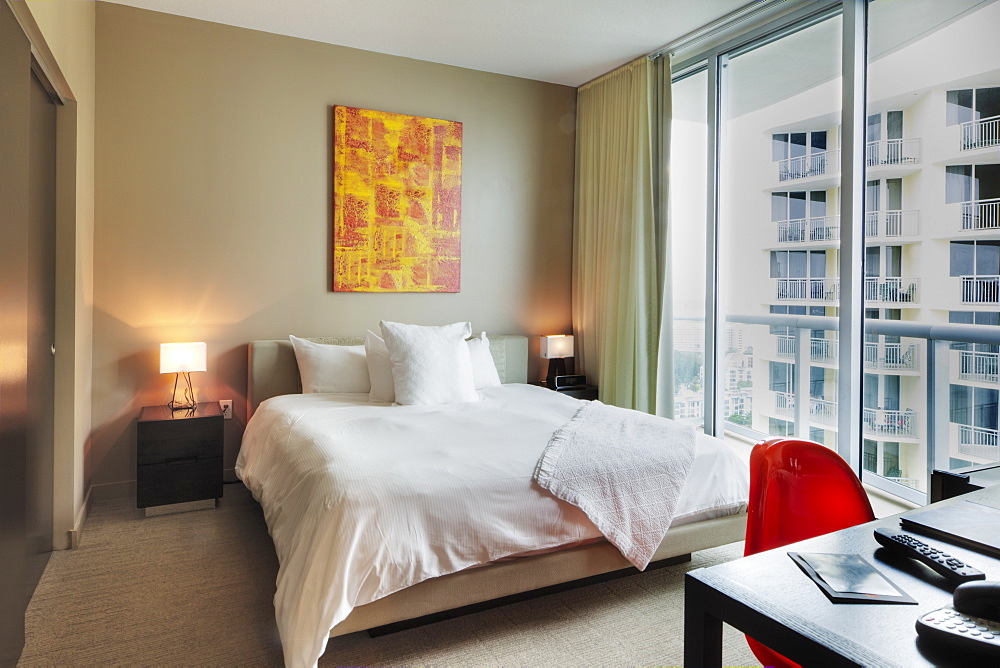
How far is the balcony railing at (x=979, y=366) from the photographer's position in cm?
275

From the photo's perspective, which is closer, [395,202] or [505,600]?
[505,600]

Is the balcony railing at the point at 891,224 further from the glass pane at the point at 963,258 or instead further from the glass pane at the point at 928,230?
the glass pane at the point at 963,258

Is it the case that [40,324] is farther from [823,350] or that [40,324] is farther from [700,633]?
[823,350]

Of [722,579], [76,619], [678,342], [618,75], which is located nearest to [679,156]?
[618,75]

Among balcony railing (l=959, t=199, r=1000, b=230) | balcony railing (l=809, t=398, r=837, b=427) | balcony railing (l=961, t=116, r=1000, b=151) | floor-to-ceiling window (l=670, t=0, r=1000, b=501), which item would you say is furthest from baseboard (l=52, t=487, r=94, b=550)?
balcony railing (l=961, t=116, r=1000, b=151)

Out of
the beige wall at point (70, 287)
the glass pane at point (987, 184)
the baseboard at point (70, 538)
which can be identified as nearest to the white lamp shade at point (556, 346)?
the glass pane at point (987, 184)

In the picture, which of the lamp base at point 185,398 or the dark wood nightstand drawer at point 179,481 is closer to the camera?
the dark wood nightstand drawer at point 179,481

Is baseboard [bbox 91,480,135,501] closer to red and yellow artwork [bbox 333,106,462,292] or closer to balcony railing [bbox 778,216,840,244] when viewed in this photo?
red and yellow artwork [bbox 333,106,462,292]

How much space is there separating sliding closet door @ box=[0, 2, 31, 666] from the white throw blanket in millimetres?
1705

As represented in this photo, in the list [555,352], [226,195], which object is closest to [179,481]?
[226,195]

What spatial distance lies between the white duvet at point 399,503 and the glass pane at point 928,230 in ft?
3.67

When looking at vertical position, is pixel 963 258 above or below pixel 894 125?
below

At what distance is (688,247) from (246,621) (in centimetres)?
336

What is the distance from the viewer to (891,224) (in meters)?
3.08
